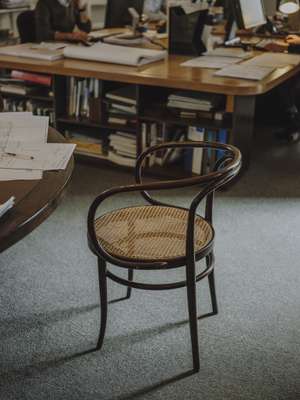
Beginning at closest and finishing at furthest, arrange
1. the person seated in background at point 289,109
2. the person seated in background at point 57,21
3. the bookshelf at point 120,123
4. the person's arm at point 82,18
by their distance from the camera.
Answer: the bookshelf at point 120,123 → the person seated in background at point 57,21 → the person seated in background at point 289,109 → the person's arm at point 82,18

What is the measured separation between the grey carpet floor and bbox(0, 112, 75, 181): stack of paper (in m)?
0.70

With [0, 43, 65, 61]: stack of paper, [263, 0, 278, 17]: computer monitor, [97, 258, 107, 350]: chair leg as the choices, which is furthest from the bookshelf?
[263, 0, 278, 17]: computer monitor

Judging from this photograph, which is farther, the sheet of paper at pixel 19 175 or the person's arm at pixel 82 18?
the person's arm at pixel 82 18

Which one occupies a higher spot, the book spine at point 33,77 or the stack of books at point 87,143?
the book spine at point 33,77

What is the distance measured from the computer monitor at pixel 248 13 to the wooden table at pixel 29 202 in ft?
7.92

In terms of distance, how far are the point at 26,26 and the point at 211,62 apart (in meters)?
1.69

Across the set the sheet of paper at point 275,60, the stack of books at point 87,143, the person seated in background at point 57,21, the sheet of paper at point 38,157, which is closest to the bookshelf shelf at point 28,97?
the stack of books at point 87,143

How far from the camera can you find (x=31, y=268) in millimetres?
2381

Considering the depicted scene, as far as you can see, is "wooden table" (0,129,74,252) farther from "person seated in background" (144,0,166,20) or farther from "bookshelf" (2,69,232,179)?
"person seated in background" (144,0,166,20)

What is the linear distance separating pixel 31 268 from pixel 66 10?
2299 mm

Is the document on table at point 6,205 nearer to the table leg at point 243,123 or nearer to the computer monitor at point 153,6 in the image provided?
the table leg at point 243,123

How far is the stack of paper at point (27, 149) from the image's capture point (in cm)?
151

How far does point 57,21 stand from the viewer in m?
3.99

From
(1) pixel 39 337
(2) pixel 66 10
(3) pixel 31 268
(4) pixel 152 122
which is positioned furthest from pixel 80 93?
(1) pixel 39 337
